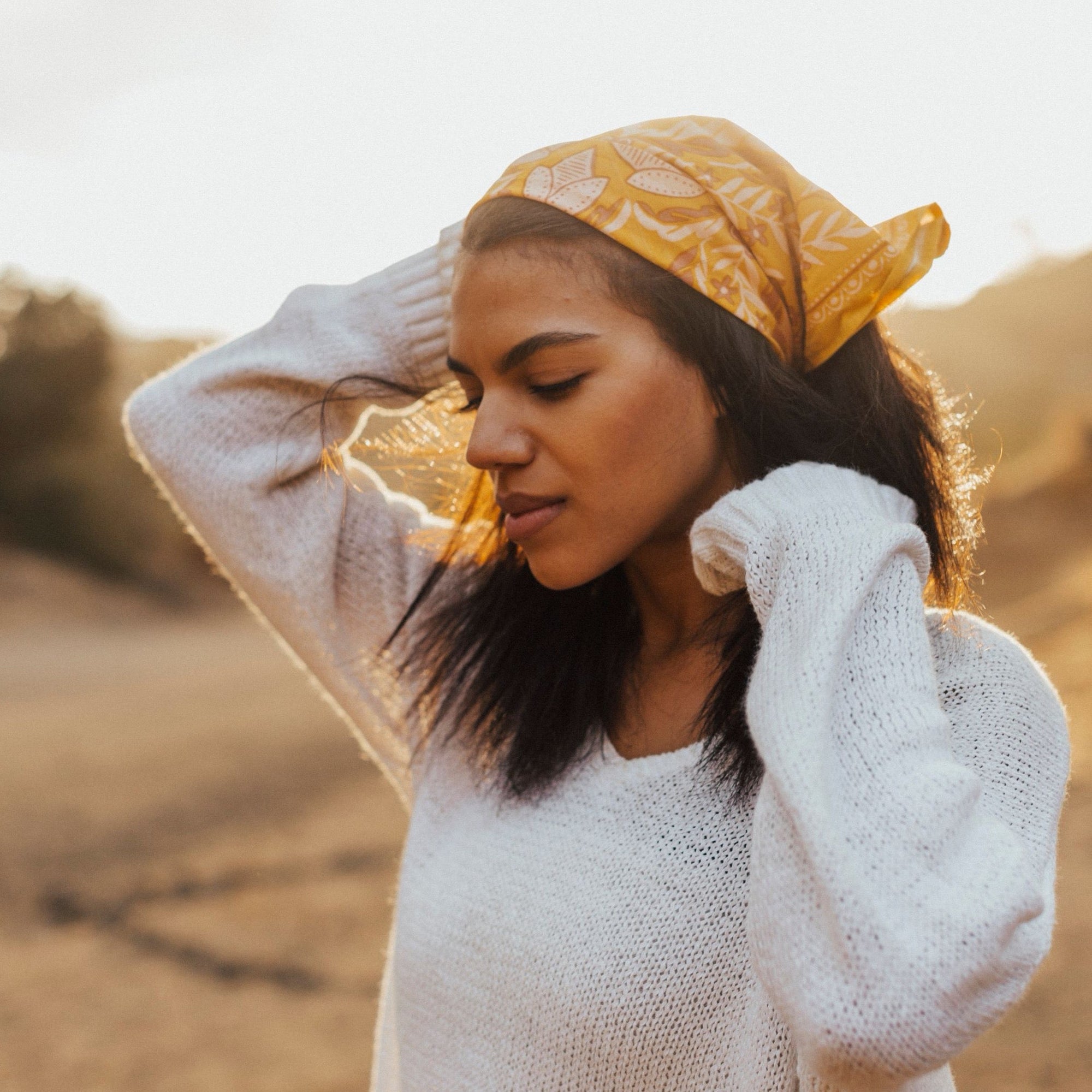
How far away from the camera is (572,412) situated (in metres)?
1.48

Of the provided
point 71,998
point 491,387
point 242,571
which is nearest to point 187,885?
point 71,998

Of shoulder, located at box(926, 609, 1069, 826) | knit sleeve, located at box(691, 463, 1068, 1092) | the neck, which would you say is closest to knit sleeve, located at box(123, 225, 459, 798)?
the neck

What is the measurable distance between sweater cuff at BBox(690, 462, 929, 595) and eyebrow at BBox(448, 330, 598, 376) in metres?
0.28

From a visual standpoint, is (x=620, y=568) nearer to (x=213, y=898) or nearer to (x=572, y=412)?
(x=572, y=412)

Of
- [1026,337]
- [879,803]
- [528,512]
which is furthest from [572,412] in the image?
[1026,337]

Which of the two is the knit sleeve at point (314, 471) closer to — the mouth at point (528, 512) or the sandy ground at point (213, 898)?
the mouth at point (528, 512)

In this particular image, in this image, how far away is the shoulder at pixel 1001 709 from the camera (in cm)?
124

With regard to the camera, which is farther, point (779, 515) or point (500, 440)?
point (500, 440)

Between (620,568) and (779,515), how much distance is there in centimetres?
57

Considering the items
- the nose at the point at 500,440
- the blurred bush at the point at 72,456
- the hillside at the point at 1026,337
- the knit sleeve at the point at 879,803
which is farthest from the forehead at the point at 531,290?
the hillside at the point at 1026,337

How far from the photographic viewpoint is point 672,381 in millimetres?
1516

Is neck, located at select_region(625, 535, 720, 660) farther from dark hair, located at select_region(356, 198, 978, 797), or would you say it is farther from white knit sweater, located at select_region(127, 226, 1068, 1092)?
white knit sweater, located at select_region(127, 226, 1068, 1092)

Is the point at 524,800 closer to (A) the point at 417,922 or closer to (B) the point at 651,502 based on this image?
(A) the point at 417,922

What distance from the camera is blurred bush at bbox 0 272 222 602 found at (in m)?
18.0
